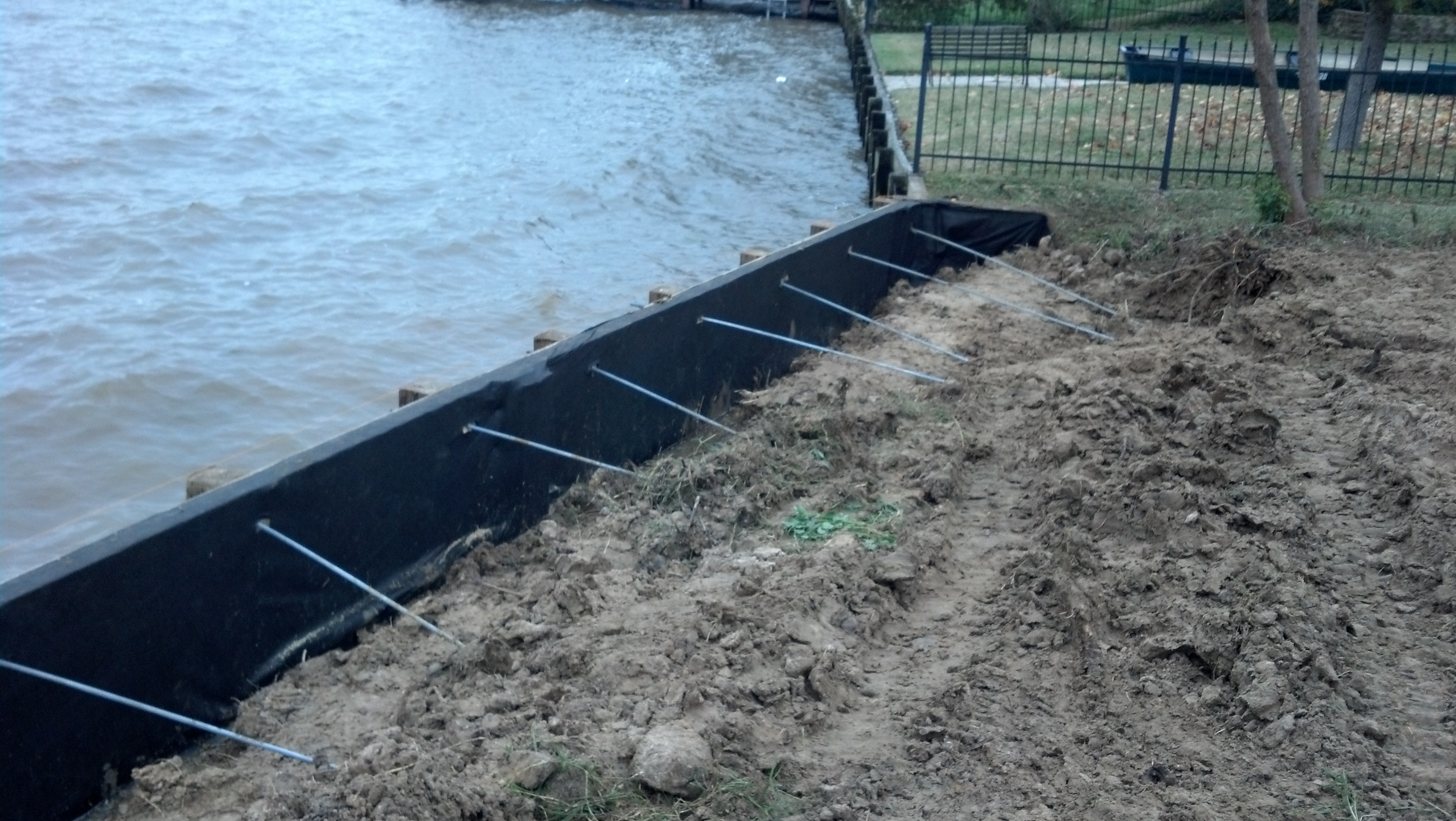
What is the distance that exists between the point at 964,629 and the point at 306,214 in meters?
14.0

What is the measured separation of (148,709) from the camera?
16.7 ft

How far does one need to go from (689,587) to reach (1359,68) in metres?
15.4

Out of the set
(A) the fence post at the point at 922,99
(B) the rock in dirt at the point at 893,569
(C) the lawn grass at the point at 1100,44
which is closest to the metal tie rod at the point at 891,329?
(B) the rock in dirt at the point at 893,569

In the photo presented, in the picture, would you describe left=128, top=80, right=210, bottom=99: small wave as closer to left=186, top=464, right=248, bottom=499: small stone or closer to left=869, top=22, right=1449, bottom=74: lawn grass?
left=869, top=22, right=1449, bottom=74: lawn grass

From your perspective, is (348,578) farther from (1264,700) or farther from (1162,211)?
(1162,211)

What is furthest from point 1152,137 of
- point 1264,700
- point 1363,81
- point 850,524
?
point 1264,700

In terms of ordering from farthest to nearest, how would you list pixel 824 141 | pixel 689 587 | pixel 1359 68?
pixel 824 141 → pixel 1359 68 → pixel 689 587

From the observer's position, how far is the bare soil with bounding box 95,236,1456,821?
4.56 m

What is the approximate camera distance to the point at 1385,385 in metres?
8.15

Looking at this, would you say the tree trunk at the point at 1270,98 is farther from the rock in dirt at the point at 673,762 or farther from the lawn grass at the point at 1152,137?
the rock in dirt at the point at 673,762

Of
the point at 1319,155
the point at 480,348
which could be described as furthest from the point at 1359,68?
the point at 480,348

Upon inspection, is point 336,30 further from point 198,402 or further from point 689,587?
point 689,587

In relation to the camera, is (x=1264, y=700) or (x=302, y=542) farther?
(x=302, y=542)

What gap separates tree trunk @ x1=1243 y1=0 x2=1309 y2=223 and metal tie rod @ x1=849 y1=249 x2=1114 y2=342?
322 cm
